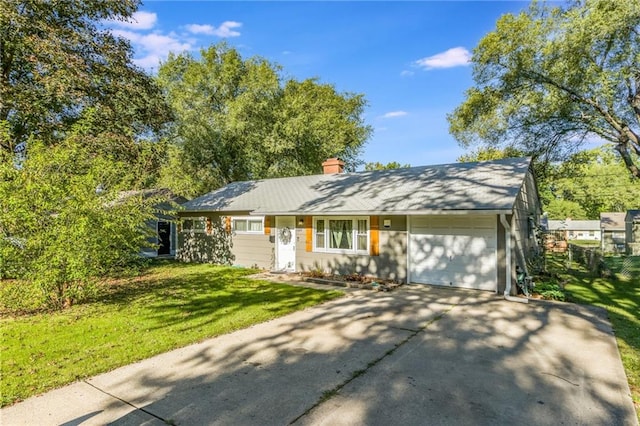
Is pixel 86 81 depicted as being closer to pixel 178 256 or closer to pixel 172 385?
pixel 178 256

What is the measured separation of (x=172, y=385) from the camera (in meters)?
3.85

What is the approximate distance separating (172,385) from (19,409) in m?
1.35

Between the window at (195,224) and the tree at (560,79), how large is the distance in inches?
519

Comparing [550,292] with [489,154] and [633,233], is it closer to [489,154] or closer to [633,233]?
[489,154]

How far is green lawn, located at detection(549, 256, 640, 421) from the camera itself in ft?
14.9

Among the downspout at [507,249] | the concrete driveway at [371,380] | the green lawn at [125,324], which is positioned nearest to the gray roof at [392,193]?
the downspout at [507,249]

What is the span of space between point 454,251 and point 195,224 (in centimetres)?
1075

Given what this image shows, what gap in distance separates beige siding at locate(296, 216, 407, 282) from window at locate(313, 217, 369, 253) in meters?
0.23

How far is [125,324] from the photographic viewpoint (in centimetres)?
613

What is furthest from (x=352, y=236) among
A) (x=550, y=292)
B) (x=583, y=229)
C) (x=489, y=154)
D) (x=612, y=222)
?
(x=583, y=229)

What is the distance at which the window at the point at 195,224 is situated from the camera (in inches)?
582

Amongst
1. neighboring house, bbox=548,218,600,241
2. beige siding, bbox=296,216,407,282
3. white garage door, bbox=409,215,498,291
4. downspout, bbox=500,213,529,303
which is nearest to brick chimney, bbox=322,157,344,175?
beige siding, bbox=296,216,407,282

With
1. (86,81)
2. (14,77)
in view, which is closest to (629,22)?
(86,81)

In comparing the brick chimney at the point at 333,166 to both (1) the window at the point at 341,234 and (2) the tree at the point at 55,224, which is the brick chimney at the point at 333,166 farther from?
(2) the tree at the point at 55,224
